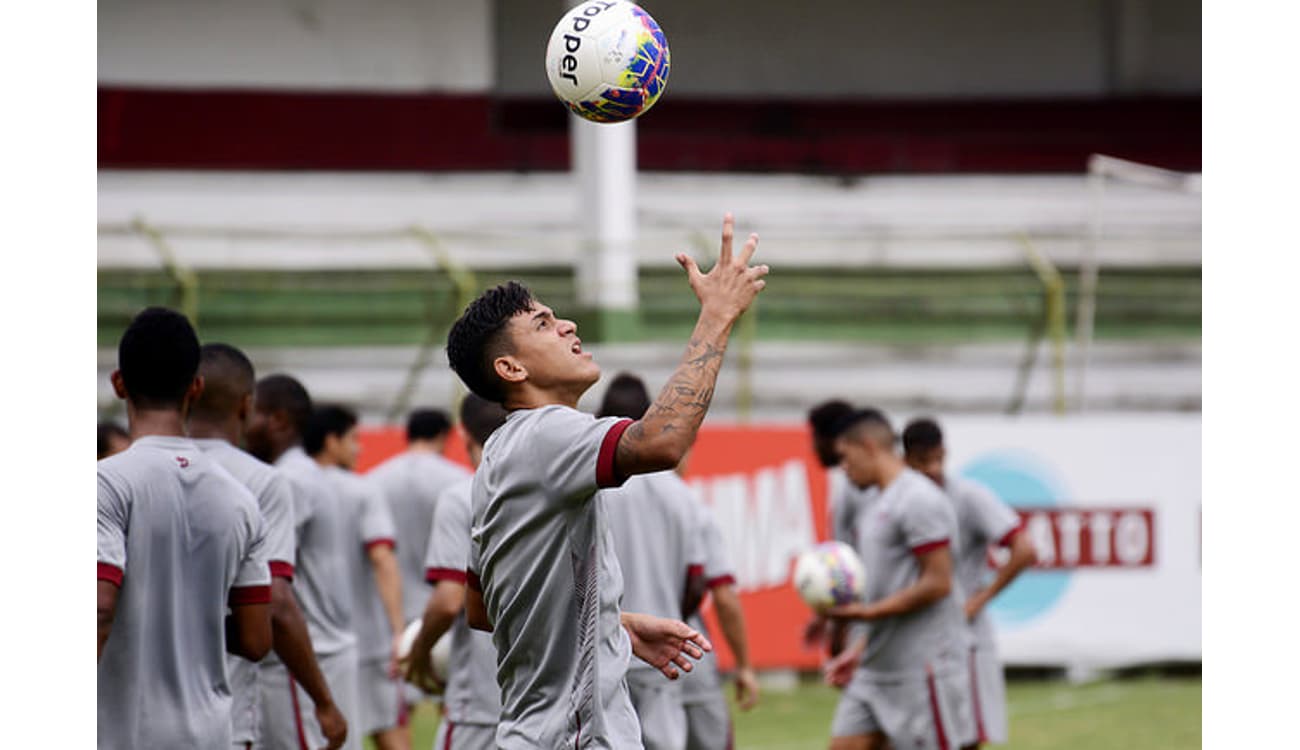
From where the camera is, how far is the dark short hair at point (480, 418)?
881cm

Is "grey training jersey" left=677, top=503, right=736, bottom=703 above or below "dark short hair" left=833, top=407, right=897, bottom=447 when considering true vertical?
below

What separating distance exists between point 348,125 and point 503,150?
1.97m

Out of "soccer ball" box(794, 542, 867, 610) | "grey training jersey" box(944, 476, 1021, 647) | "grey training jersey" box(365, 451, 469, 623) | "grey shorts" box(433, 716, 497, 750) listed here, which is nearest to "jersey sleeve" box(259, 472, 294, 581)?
"grey shorts" box(433, 716, 497, 750)

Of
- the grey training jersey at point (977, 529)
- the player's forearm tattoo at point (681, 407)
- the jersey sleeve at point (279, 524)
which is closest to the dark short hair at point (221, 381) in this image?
the jersey sleeve at point (279, 524)

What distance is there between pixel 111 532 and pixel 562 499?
143 cm

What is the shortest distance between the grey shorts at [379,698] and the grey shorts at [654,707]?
2642 millimetres

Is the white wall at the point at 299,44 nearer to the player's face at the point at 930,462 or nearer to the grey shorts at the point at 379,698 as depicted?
the grey shorts at the point at 379,698

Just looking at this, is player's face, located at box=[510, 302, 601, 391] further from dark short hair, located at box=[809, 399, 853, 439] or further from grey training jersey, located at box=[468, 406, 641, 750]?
dark short hair, located at box=[809, 399, 853, 439]

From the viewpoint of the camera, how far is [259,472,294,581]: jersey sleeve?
667cm

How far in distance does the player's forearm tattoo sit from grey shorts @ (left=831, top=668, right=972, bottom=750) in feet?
16.2

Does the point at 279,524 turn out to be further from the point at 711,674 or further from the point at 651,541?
the point at 711,674

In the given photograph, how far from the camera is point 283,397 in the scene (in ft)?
28.0

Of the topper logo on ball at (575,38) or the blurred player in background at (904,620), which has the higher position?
the topper logo on ball at (575,38)

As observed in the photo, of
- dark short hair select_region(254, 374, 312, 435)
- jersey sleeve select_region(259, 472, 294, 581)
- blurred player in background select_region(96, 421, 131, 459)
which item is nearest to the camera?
jersey sleeve select_region(259, 472, 294, 581)
